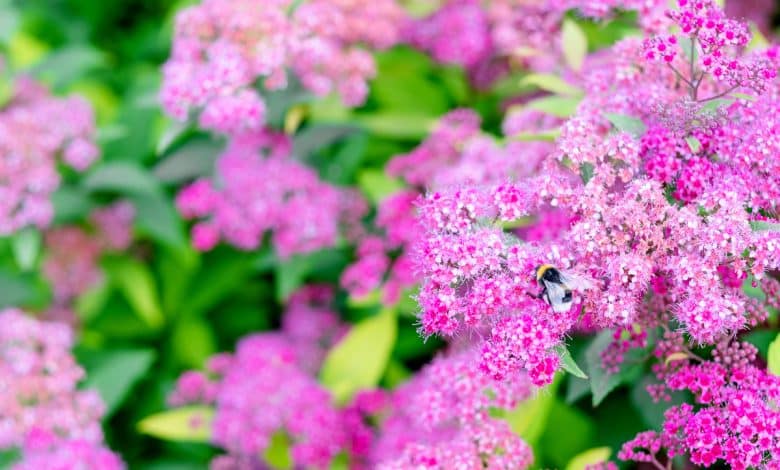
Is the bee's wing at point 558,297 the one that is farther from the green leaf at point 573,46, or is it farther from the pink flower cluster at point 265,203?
the pink flower cluster at point 265,203

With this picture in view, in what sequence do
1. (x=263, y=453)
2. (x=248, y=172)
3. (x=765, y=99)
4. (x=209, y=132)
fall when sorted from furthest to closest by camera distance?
(x=209, y=132), (x=248, y=172), (x=263, y=453), (x=765, y=99)

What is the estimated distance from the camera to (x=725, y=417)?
58.5 inches

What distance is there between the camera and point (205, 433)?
8.23 ft

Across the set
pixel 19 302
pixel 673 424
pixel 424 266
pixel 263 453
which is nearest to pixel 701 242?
pixel 673 424

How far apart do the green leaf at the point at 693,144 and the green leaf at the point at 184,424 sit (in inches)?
64.3

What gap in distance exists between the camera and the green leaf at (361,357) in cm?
255

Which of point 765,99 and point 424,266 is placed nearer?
point 424,266

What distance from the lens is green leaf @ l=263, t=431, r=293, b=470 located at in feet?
7.96

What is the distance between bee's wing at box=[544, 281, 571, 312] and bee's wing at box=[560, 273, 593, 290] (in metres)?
0.01

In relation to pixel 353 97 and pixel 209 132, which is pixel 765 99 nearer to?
pixel 353 97

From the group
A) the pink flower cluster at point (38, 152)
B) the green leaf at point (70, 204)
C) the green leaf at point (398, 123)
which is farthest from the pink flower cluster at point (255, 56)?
the green leaf at point (70, 204)

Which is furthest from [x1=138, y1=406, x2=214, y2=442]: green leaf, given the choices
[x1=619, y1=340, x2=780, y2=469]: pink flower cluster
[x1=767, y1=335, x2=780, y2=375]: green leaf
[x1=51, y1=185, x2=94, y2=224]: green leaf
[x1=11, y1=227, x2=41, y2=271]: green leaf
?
[x1=767, y1=335, x2=780, y2=375]: green leaf

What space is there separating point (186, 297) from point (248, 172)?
2.23ft

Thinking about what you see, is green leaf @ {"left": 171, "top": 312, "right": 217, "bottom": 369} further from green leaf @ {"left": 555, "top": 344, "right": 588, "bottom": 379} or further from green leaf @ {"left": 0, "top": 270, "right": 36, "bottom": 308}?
green leaf @ {"left": 555, "top": 344, "right": 588, "bottom": 379}
